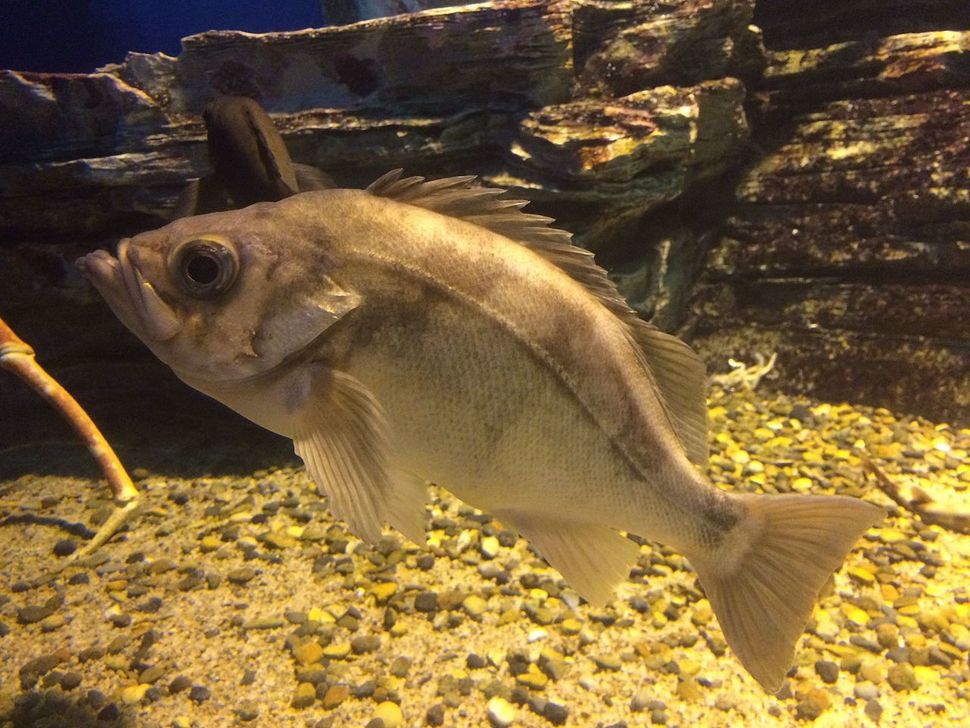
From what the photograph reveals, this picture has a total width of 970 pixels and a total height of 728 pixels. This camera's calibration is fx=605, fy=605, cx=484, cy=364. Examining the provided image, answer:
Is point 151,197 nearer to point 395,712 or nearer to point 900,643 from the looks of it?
point 395,712

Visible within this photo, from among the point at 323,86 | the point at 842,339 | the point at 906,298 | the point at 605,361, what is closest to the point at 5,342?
the point at 323,86

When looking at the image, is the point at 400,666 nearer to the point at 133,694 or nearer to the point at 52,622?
the point at 133,694

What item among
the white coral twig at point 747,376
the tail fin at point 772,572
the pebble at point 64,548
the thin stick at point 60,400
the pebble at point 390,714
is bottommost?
the pebble at point 64,548

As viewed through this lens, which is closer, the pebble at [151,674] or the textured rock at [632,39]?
the pebble at [151,674]

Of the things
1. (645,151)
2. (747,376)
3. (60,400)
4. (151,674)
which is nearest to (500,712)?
(151,674)

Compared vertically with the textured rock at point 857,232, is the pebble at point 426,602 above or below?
below

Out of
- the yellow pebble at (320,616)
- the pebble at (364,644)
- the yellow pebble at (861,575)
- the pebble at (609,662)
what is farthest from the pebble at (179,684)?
the yellow pebble at (861,575)

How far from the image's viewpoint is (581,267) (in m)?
1.34

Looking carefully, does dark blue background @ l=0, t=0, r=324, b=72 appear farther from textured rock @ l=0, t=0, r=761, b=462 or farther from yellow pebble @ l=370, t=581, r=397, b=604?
yellow pebble @ l=370, t=581, r=397, b=604

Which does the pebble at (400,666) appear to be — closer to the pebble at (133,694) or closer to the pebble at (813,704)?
the pebble at (133,694)

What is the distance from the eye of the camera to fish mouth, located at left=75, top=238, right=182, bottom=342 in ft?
3.73

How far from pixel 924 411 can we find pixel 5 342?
6248 millimetres

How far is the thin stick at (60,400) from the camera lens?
11.4ft

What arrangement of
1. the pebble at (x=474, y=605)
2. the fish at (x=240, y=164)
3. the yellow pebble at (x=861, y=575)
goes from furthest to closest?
the yellow pebble at (x=861, y=575) → the pebble at (x=474, y=605) → the fish at (x=240, y=164)
